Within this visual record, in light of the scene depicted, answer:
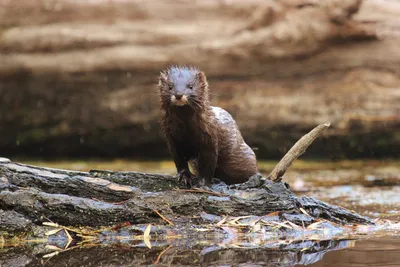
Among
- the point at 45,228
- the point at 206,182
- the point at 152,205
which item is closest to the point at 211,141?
the point at 206,182

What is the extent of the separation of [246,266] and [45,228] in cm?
191

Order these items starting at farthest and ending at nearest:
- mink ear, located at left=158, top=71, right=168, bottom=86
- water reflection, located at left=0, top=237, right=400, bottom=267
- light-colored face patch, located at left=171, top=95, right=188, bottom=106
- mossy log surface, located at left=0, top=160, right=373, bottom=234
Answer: mink ear, located at left=158, top=71, right=168, bottom=86 → light-colored face patch, located at left=171, top=95, right=188, bottom=106 → mossy log surface, located at left=0, top=160, right=373, bottom=234 → water reflection, located at left=0, top=237, right=400, bottom=267

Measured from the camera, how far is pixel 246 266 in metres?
4.44

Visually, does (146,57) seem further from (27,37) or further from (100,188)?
(100,188)

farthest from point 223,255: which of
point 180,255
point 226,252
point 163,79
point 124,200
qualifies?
point 163,79

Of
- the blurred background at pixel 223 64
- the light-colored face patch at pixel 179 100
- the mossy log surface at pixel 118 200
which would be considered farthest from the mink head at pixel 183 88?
the blurred background at pixel 223 64

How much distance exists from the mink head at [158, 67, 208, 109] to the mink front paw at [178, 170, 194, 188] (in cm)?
60

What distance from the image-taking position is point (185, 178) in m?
6.44

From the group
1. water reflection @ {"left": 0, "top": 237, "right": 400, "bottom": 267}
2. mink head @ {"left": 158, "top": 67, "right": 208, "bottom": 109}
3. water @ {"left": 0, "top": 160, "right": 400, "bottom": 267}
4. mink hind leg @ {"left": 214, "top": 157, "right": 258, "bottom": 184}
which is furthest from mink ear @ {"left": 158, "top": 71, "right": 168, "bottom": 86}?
water reflection @ {"left": 0, "top": 237, "right": 400, "bottom": 267}

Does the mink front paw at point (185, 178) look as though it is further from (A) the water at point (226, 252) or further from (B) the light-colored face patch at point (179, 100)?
(A) the water at point (226, 252)

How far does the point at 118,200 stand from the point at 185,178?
76 centimetres

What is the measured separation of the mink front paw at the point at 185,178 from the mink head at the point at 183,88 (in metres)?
0.60

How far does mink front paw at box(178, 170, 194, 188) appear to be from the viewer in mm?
6387

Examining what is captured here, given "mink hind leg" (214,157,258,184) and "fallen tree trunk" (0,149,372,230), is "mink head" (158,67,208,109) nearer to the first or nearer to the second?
"fallen tree trunk" (0,149,372,230)
